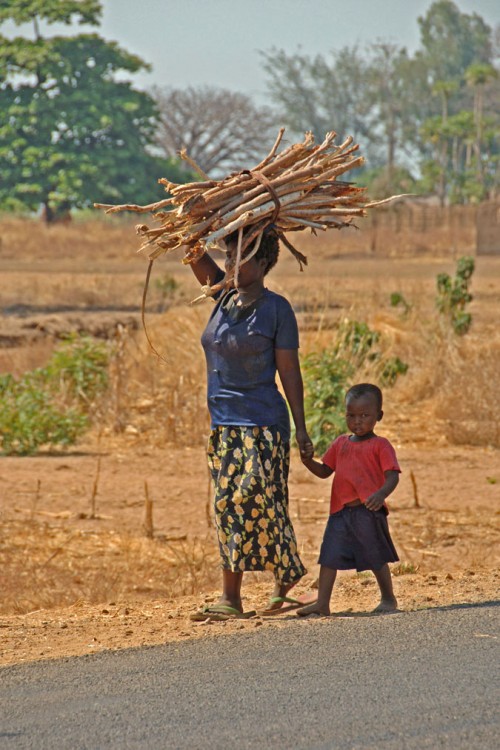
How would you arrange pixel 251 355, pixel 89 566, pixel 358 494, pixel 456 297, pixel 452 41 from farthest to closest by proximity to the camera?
pixel 452 41 < pixel 456 297 < pixel 89 566 < pixel 358 494 < pixel 251 355

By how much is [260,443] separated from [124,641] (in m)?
0.92

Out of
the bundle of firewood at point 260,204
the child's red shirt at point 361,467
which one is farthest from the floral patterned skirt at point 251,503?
the bundle of firewood at point 260,204

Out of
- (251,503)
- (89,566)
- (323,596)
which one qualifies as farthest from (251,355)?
(89,566)

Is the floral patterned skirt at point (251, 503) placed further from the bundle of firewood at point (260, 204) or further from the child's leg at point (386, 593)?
the bundle of firewood at point (260, 204)

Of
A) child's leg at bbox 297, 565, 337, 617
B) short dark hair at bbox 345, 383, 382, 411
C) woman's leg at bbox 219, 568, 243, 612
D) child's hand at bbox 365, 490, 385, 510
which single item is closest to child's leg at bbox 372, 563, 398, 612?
child's leg at bbox 297, 565, 337, 617

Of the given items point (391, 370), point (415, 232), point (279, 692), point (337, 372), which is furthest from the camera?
point (415, 232)

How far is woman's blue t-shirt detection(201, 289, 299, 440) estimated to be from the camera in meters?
5.11

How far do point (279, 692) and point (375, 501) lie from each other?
1.23m

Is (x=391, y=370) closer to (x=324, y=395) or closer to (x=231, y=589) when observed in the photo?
(x=324, y=395)

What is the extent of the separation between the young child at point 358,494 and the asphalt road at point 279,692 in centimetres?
28

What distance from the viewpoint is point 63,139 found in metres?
42.9

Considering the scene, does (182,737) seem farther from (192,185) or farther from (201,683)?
(192,185)

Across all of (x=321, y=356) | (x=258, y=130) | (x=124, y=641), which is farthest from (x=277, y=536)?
(x=258, y=130)

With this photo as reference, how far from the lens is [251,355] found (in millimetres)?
5109
